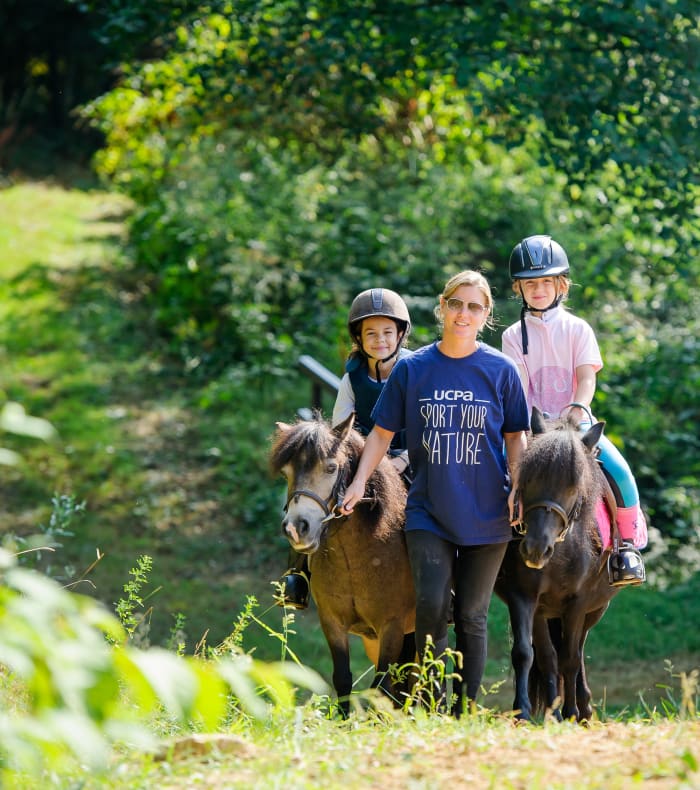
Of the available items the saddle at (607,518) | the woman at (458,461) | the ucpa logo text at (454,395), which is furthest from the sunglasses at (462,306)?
the saddle at (607,518)

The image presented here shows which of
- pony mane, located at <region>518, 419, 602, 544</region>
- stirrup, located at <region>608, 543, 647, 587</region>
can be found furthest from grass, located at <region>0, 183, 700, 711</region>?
pony mane, located at <region>518, 419, 602, 544</region>

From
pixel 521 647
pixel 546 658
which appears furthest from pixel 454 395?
pixel 546 658

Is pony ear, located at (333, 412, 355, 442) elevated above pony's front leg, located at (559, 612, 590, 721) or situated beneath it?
Answer: elevated above

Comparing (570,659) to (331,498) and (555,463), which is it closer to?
(555,463)

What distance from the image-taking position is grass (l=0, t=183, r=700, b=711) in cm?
906

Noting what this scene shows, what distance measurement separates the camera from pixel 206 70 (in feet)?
37.2

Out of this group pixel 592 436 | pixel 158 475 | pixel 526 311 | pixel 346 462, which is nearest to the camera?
pixel 346 462

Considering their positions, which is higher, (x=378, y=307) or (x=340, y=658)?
(x=378, y=307)

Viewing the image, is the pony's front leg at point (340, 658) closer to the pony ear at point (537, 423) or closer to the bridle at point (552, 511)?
the bridle at point (552, 511)

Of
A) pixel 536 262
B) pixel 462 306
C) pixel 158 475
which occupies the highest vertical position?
pixel 536 262

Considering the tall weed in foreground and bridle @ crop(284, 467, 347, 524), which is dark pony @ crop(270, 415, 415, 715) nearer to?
bridle @ crop(284, 467, 347, 524)

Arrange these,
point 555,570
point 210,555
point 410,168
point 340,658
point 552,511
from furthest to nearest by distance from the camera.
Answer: point 410,168 < point 210,555 < point 555,570 < point 340,658 < point 552,511

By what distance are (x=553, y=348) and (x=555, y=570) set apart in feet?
3.75

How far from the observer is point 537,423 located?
17.7 ft
